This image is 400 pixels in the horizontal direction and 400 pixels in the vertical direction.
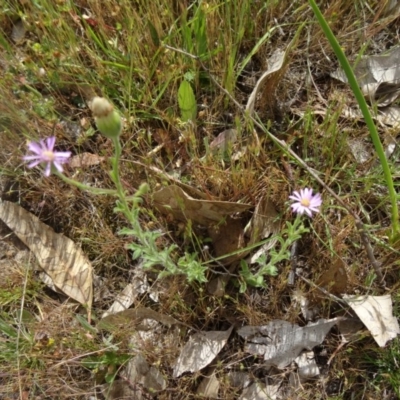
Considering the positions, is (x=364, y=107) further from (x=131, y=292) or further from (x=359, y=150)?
(x=131, y=292)

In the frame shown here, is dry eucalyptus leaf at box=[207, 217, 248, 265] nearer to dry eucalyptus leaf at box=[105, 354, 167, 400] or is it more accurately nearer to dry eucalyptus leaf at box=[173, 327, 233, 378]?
dry eucalyptus leaf at box=[173, 327, 233, 378]

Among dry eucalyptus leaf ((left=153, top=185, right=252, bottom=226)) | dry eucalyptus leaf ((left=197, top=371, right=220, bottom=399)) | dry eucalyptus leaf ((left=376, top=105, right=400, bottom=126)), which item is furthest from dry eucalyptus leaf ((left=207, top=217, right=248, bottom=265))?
dry eucalyptus leaf ((left=376, top=105, right=400, bottom=126))

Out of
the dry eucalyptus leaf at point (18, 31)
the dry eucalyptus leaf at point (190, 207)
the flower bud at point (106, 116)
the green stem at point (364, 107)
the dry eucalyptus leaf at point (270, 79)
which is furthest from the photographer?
the dry eucalyptus leaf at point (18, 31)

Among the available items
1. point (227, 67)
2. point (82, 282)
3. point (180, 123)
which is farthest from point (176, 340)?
point (227, 67)

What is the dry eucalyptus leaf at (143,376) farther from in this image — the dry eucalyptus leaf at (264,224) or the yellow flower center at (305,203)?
the yellow flower center at (305,203)

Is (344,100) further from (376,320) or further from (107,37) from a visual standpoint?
(107,37)

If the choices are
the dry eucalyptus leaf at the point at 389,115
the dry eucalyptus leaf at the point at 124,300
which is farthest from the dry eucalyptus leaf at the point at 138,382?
the dry eucalyptus leaf at the point at 389,115
